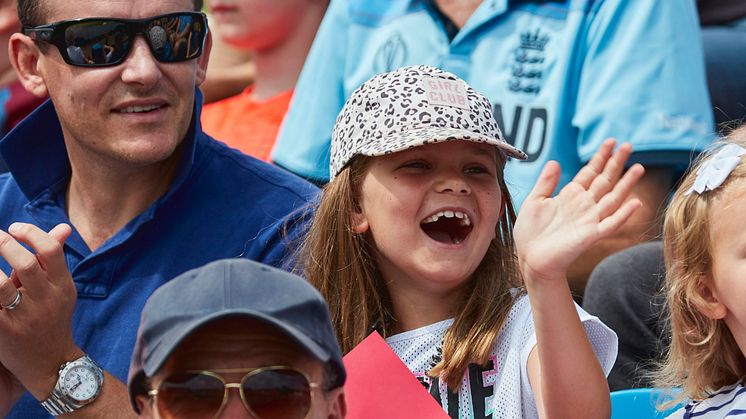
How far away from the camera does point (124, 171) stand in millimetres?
3377

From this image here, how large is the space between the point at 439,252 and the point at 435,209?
0.10 metres

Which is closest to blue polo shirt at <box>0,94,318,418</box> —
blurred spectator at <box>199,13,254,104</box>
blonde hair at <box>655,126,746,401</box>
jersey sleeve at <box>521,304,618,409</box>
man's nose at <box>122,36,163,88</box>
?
man's nose at <box>122,36,163,88</box>

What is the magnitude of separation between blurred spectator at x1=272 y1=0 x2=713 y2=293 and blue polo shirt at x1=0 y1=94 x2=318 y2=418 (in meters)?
0.88

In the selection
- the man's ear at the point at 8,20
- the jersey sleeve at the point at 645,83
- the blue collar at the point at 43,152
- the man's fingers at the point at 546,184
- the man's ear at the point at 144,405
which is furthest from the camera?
the man's ear at the point at 8,20

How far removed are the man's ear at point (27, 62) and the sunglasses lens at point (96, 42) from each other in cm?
22

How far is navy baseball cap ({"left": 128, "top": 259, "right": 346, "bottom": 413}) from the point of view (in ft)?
6.34

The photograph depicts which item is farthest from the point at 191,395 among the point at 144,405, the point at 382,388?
the point at 382,388

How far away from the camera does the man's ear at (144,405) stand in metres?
2.05

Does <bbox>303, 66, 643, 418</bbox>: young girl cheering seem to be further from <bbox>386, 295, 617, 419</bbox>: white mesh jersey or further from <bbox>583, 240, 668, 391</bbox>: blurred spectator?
<bbox>583, 240, 668, 391</bbox>: blurred spectator

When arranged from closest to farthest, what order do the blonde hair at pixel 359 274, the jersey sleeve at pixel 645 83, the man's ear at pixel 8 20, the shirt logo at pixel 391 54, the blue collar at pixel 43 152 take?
the blonde hair at pixel 359 274 < the blue collar at pixel 43 152 < the jersey sleeve at pixel 645 83 < the shirt logo at pixel 391 54 < the man's ear at pixel 8 20

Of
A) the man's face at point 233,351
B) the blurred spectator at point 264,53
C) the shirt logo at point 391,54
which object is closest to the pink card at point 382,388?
the man's face at point 233,351

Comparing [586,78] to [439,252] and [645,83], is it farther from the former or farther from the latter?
[439,252]

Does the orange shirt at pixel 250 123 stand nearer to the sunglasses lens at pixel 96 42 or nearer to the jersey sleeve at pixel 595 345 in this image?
the sunglasses lens at pixel 96 42

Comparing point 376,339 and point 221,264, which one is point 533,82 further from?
point 221,264
